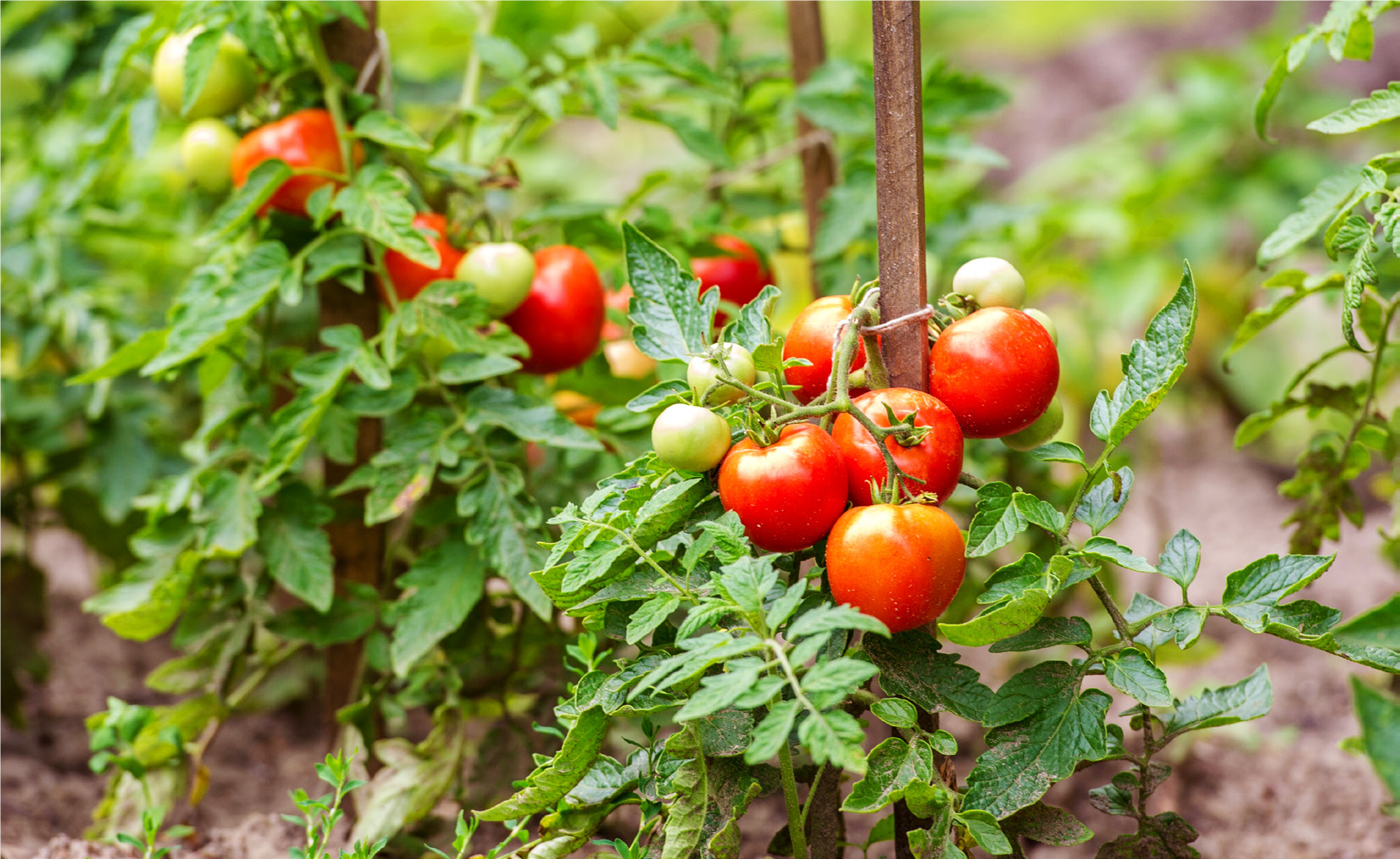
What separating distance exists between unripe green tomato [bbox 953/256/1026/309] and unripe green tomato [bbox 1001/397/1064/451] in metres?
0.08

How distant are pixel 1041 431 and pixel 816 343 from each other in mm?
176

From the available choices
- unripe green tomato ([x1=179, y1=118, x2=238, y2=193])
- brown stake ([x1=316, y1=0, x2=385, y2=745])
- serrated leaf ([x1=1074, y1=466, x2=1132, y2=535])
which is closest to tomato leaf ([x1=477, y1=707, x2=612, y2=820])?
serrated leaf ([x1=1074, y1=466, x2=1132, y2=535])

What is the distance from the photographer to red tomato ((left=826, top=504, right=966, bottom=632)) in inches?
22.8

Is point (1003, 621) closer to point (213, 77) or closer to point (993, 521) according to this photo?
point (993, 521)

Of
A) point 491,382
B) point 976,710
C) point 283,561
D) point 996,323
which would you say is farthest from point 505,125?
point 976,710

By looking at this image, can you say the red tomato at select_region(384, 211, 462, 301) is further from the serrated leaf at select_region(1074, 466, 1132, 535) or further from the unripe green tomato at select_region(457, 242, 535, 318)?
the serrated leaf at select_region(1074, 466, 1132, 535)

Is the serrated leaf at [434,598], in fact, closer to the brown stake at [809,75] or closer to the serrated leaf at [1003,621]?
the serrated leaf at [1003,621]

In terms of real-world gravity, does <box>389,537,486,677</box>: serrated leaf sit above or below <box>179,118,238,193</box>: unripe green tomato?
below

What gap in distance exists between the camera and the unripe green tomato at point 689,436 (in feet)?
1.98

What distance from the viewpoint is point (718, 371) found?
62 centimetres

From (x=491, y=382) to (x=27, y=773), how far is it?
2.34ft

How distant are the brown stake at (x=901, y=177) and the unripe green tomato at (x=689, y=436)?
14cm

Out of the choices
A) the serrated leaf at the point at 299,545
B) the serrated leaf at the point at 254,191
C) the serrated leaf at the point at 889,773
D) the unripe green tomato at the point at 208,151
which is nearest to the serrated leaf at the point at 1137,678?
the serrated leaf at the point at 889,773

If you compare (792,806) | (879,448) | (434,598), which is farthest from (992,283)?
(434,598)
